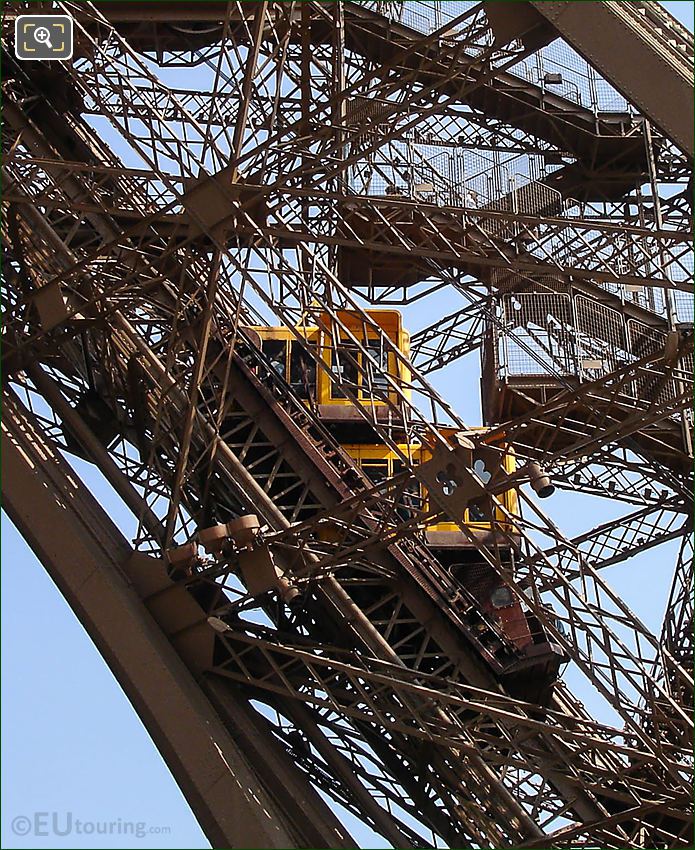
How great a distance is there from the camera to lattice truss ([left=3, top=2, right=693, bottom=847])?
1747 cm

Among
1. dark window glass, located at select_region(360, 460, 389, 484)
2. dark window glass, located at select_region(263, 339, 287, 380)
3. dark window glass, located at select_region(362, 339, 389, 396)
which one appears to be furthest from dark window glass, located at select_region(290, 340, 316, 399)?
dark window glass, located at select_region(360, 460, 389, 484)

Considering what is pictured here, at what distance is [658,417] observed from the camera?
631 inches

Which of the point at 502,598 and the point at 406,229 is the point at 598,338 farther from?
the point at 502,598

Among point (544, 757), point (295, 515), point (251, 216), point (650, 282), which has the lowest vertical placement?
point (544, 757)

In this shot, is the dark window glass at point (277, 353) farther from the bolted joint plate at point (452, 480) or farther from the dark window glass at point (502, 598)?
the bolted joint plate at point (452, 480)

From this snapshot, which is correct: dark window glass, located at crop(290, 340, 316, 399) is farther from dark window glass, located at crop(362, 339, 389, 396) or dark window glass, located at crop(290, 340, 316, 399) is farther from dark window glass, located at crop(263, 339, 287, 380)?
dark window glass, located at crop(362, 339, 389, 396)

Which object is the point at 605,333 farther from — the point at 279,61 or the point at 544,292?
the point at 279,61

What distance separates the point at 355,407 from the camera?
1998cm

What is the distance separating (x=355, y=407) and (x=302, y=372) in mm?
1213

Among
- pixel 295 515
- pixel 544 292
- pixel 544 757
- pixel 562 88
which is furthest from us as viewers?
pixel 562 88

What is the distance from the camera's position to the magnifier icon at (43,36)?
67.5 ft

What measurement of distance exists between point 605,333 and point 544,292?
0.93 metres

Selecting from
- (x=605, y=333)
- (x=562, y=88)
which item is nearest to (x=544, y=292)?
(x=605, y=333)

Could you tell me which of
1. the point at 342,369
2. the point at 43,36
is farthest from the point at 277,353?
the point at 43,36
